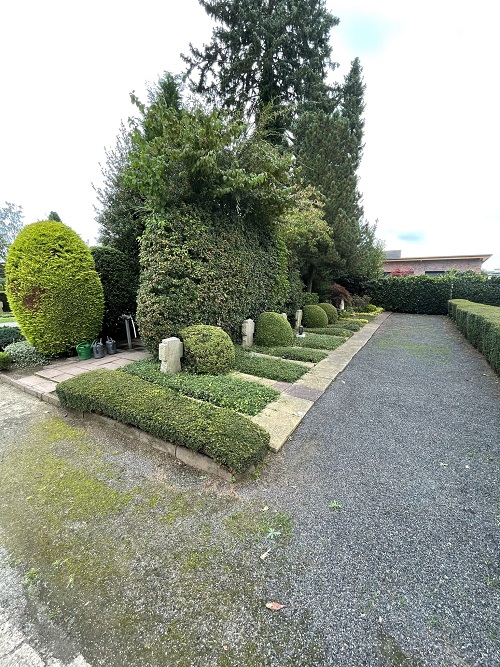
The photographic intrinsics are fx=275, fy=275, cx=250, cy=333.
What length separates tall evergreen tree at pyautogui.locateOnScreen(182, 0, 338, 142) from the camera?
10.7 m

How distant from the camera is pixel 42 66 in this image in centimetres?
517

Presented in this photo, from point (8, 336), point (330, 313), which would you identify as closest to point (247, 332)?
point (330, 313)

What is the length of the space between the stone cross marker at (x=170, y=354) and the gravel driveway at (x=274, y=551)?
59.4 inches

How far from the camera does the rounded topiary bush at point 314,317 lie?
10.1 m

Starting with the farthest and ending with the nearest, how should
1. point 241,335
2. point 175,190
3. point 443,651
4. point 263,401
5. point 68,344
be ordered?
point 241,335, point 68,344, point 175,190, point 263,401, point 443,651

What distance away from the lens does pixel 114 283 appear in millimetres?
6852

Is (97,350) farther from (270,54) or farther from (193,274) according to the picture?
(270,54)

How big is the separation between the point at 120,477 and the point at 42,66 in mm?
7399

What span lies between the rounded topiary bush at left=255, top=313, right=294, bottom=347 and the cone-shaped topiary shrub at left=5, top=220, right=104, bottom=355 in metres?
3.89

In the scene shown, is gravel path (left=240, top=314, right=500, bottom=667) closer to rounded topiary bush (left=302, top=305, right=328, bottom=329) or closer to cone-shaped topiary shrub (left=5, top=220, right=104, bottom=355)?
cone-shaped topiary shrub (left=5, top=220, right=104, bottom=355)

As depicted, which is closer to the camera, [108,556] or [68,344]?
[108,556]

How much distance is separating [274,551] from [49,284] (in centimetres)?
577

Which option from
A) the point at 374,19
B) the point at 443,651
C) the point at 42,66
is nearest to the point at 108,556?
the point at 443,651

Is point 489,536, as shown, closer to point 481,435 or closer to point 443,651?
point 443,651
